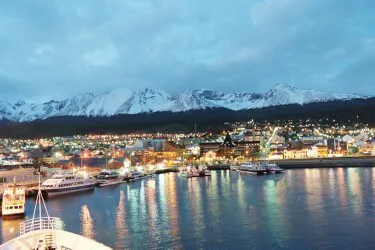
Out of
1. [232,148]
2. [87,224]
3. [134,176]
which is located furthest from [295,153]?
[87,224]

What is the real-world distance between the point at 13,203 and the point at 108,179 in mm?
15554

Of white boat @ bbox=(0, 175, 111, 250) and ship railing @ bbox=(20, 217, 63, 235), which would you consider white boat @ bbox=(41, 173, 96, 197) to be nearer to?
ship railing @ bbox=(20, 217, 63, 235)

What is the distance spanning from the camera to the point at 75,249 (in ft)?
20.2

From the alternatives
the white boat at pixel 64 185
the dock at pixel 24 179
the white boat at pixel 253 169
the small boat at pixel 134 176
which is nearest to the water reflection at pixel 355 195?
the white boat at pixel 253 169

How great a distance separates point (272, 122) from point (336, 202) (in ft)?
308

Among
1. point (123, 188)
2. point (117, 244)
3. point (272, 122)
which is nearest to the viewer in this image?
point (117, 244)

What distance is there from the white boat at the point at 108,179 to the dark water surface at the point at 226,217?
5.51 meters

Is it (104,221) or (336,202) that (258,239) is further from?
(336,202)

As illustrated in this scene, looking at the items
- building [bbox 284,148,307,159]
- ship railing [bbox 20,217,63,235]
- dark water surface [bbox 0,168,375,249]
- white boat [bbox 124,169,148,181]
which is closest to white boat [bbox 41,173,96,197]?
dark water surface [bbox 0,168,375,249]

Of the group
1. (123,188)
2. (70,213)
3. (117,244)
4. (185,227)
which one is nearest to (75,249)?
(117,244)

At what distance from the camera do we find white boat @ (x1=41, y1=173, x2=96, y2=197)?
26016mm

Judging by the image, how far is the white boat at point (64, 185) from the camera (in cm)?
2602

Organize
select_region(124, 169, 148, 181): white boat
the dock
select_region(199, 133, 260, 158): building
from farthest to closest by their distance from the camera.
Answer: select_region(199, 133, 260, 158): building, select_region(124, 169, 148, 181): white boat, the dock

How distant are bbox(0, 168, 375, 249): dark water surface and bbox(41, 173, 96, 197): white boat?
1292mm
